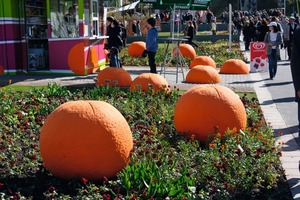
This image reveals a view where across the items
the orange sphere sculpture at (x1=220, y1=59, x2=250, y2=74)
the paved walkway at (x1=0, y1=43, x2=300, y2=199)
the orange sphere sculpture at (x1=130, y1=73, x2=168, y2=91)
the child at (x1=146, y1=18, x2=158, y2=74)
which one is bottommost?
the paved walkway at (x1=0, y1=43, x2=300, y2=199)

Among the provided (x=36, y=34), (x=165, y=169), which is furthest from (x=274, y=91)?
(x=165, y=169)

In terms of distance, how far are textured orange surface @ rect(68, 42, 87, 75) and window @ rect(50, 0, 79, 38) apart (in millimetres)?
428

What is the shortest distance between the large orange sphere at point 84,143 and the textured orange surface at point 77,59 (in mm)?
11964

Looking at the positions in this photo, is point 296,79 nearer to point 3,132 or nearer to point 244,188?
point 244,188

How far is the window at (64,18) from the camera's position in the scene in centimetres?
1795

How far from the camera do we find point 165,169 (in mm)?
5660

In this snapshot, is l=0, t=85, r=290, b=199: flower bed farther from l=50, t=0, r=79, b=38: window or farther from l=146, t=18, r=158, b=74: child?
l=50, t=0, r=79, b=38: window

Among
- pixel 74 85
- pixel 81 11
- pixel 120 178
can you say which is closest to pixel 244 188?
pixel 120 178

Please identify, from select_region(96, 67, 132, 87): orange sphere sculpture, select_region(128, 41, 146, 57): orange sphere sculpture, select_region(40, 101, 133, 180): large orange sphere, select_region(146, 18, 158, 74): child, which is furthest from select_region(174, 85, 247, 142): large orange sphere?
select_region(128, 41, 146, 57): orange sphere sculpture

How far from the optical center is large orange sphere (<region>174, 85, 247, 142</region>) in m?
7.76

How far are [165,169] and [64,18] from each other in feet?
43.5

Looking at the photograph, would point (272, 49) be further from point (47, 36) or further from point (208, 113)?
point (208, 113)

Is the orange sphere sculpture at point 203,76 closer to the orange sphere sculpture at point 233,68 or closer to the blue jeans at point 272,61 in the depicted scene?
the blue jeans at point 272,61

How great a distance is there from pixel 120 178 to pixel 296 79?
243 cm
